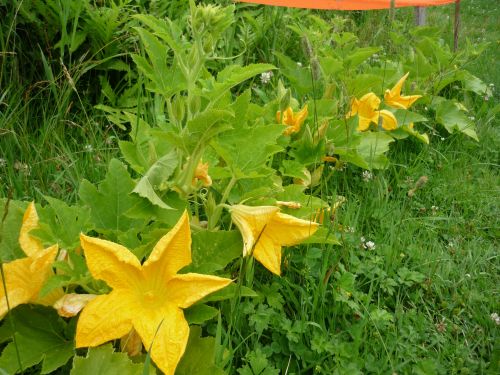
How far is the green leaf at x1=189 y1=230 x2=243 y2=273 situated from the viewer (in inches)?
60.3

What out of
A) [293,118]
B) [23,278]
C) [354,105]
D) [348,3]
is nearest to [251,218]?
[23,278]

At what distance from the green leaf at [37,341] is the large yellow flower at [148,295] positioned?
5.5 inches

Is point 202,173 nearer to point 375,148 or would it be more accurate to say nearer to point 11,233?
point 11,233

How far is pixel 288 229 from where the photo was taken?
1.65 meters

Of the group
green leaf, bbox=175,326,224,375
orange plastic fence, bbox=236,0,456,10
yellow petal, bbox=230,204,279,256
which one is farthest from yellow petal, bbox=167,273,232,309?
orange plastic fence, bbox=236,0,456,10

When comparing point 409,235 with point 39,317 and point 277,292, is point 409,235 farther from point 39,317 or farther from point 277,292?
point 39,317

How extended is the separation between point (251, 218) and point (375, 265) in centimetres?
64

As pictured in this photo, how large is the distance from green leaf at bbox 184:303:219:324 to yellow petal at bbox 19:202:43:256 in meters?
0.39

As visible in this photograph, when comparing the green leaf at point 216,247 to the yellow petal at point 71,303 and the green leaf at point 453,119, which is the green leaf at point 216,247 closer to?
the yellow petal at point 71,303

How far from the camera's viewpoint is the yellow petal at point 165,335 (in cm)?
128

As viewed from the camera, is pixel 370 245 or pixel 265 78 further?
pixel 265 78

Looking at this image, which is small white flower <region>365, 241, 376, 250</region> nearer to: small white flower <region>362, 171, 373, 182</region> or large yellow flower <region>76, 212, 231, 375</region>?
small white flower <region>362, 171, 373, 182</region>

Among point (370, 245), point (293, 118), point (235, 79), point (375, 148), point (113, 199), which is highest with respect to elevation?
point (235, 79)

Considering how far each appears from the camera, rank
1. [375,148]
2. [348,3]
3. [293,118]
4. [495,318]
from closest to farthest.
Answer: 1. [495,318]
2. [293,118]
3. [375,148]
4. [348,3]
